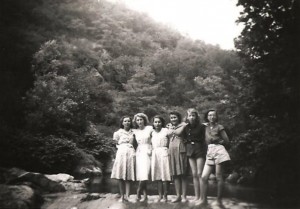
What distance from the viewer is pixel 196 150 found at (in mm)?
6324

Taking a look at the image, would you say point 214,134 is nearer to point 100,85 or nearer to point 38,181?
A: point 38,181

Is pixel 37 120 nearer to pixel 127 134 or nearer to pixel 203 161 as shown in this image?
pixel 127 134

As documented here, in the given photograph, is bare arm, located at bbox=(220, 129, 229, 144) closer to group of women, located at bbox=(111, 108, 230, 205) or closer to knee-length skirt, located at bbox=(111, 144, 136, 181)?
group of women, located at bbox=(111, 108, 230, 205)

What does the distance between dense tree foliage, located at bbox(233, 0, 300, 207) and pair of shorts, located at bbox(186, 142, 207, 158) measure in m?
4.78

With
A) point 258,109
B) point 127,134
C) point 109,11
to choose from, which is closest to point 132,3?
point 109,11

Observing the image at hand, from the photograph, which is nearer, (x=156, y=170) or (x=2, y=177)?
(x=156, y=170)

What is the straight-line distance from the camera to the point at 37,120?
18453mm

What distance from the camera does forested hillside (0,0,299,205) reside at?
12008 mm

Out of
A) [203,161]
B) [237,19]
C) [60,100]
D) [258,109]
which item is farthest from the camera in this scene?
[60,100]

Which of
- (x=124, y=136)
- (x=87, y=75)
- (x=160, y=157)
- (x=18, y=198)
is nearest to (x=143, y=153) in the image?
(x=160, y=157)

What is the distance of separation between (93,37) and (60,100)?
17.4 m

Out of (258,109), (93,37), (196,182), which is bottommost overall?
(196,182)

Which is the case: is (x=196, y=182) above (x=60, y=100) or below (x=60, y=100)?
below

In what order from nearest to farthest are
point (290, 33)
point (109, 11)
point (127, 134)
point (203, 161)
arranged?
point (203, 161) < point (127, 134) < point (290, 33) < point (109, 11)
